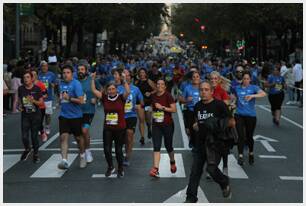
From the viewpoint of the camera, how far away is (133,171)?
391 inches

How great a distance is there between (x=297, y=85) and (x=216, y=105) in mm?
18415

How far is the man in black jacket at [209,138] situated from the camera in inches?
298

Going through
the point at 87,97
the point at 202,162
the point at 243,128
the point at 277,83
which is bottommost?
the point at 202,162

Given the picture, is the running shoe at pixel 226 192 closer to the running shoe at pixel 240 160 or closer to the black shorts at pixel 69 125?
the running shoe at pixel 240 160

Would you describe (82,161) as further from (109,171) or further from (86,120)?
(109,171)

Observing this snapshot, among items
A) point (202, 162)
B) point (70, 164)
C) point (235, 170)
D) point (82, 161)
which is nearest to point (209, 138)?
point (202, 162)

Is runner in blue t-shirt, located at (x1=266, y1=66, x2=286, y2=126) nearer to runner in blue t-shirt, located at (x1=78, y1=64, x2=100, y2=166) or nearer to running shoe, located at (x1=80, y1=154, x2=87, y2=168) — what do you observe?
runner in blue t-shirt, located at (x1=78, y1=64, x2=100, y2=166)

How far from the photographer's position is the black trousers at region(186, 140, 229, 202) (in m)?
7.57

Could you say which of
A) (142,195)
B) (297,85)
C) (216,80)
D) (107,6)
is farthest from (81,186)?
(107,6)

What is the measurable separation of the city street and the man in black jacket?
13.3 inches

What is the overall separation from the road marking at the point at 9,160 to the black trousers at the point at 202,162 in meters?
3.77

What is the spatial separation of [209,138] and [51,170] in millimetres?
3395

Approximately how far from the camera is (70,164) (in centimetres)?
1063

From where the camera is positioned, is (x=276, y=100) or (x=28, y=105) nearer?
(x=28, y=105)
